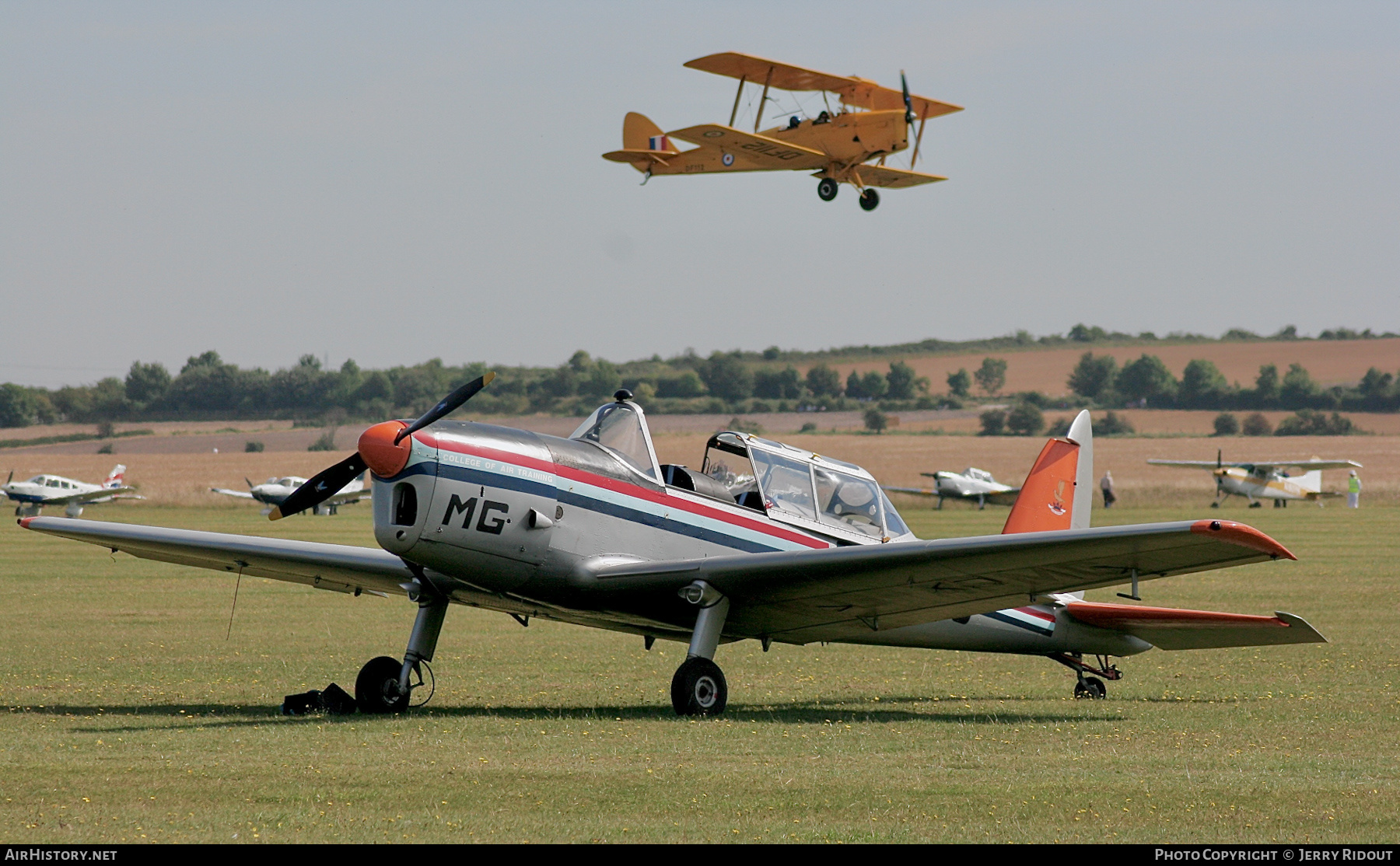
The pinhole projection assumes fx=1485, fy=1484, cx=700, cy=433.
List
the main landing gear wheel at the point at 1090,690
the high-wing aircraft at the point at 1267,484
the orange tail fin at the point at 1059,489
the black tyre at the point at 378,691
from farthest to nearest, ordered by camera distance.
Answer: the high-wing aircraft at the point at 1267,484 → the orange tail fin at the point at 1059,489 → the main landing gear wheel at the point at 1090,690 → the black tyre at the point at 378,691

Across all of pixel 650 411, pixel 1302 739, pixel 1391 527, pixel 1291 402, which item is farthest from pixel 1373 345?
pixel 1302 739

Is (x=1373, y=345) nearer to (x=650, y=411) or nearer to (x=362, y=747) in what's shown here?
(x=650, y=411)

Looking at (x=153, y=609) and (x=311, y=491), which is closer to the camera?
(x=311, y=491)

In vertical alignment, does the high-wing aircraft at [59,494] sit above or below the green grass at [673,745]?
below

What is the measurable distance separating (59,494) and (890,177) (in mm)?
36249

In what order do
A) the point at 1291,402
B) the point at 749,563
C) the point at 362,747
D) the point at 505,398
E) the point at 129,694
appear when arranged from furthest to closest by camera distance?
the point at 1291,402 → the point at 505,398 → the point at 129,694 → the point at 749,563 → the point at 362,747

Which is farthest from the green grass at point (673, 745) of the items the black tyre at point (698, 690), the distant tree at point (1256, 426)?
the distant tree at point (1256, 426)

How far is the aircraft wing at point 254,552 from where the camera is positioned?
11664 mm

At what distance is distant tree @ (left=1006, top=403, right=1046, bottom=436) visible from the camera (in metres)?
104

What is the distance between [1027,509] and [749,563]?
11.6 feet

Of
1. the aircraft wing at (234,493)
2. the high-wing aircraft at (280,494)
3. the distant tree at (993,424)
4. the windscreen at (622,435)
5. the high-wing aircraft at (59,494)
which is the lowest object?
the high-wing aircraft at (59,494)

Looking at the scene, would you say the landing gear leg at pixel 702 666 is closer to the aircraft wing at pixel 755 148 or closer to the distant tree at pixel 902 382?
the aircraft wing at pixel 755 148

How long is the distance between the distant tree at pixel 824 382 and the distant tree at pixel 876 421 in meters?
9.48

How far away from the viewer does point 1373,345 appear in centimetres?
12625
